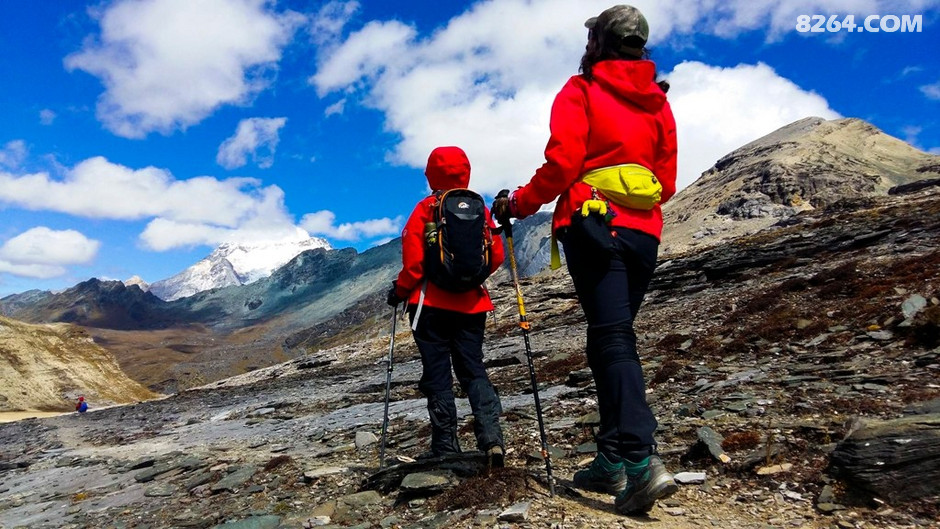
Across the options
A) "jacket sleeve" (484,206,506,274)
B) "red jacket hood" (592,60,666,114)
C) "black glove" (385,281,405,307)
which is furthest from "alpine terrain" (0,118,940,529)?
"red jacket hood" (592,60,666,114)

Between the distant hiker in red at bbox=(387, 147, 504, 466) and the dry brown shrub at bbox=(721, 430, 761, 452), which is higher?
the distant hiker in red at bbox=(387, 147, 504, 466)

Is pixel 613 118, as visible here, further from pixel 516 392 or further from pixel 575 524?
pixel 516 392

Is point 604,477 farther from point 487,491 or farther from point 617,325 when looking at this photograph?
point 617,325

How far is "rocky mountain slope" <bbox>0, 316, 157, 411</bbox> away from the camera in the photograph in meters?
48.3

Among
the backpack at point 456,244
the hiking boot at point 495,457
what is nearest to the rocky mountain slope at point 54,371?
the backpack at point 456,244

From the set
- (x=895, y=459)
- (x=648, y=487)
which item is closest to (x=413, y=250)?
(x=648, y=487)

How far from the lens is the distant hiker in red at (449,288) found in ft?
17.2

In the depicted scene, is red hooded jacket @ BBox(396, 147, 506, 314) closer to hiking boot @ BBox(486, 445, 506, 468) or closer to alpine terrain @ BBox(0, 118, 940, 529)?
alpine terrain @ BBox(0, 118, 940, 529)

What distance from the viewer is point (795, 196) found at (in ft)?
218

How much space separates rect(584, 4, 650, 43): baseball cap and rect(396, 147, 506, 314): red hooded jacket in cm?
206

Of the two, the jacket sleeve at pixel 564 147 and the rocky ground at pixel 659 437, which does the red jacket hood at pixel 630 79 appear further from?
the rocky ground at pixel 659 437

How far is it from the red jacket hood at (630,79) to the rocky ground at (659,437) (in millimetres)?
3009

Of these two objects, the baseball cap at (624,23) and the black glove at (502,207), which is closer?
the baseball cap at (624,23)

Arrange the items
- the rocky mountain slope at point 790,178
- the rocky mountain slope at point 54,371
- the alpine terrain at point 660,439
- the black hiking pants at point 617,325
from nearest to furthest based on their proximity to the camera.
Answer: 1. the black hiking pants at point 617,325
2. the alpine terrain at point 660,439
3. the rocky mountain slope at point 54,371
4. the rocky mountain slope at point 790,178
